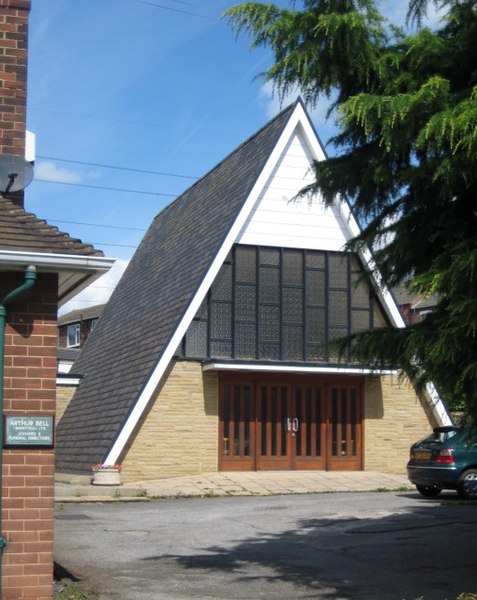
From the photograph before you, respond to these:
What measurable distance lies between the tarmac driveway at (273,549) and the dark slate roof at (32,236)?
3.38 metres

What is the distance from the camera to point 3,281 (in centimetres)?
855

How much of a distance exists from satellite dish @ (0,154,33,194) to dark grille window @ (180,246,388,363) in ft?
45.3

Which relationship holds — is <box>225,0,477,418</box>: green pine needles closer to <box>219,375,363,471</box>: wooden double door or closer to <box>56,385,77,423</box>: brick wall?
<box>219,375,363,471</box>: wooden double door

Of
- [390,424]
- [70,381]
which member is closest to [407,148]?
[390,424]

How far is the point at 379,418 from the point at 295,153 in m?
7.11

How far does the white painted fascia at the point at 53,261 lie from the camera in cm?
823

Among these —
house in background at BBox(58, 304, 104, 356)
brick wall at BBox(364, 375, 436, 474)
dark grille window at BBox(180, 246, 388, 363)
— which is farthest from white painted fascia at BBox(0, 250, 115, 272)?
house in background at BBox(58, 304, 104, 356)

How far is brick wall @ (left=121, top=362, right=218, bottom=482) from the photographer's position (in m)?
22.4

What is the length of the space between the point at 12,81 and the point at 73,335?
49.1 metres

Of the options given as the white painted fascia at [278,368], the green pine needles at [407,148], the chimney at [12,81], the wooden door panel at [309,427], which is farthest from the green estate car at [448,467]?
the chimney at [12,81]

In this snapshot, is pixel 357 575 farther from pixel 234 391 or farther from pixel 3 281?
pixel 234 391

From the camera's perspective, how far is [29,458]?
8.52m

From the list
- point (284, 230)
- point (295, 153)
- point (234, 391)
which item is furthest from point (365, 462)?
point (295, 153)

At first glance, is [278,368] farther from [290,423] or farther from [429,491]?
[429,491]
